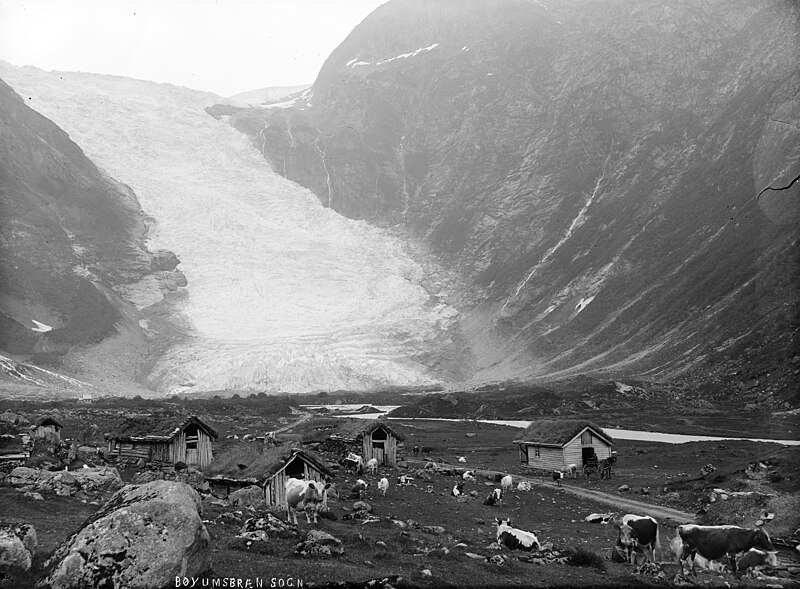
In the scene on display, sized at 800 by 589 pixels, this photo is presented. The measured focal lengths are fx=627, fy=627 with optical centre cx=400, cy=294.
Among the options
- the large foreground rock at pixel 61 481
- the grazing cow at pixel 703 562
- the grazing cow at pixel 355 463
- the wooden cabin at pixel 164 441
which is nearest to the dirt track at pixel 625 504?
the grazing cow at pixel 355 463

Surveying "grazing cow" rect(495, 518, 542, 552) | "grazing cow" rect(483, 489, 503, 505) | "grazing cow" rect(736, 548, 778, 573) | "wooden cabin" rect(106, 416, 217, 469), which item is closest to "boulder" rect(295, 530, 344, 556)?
"grazing cow" rect(495, 518, 542, 552)

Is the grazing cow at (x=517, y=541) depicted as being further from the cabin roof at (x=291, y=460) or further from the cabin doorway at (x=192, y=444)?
the cabin doorway at (x=192, y=444)

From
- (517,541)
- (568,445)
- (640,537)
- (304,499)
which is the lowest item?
(517,541)

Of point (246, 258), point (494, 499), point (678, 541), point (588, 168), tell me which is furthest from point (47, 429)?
point (588, 168)

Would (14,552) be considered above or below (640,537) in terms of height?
above

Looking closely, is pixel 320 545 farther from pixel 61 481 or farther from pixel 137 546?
pixel 61 481

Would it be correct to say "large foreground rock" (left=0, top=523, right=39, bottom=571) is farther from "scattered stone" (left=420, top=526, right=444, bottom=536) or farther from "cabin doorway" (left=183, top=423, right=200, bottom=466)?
"cabin doorway" (left=183, top=423, right=200, bottom=466)
